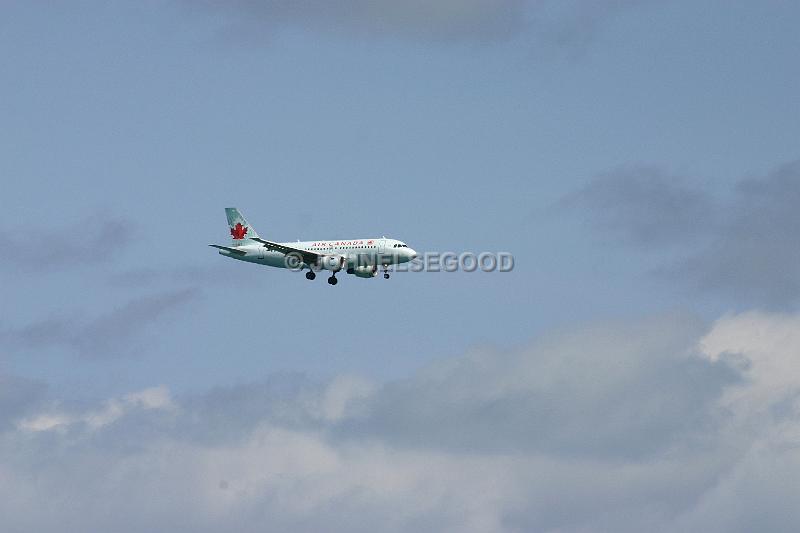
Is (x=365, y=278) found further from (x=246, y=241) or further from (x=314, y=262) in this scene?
(x=246, y=241)

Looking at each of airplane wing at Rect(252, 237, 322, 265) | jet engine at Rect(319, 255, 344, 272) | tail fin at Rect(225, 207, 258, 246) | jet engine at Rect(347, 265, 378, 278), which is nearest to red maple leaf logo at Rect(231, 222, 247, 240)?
tail fin at Rect(225, 207, 258, 246)

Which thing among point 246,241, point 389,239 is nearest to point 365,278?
point 389,239

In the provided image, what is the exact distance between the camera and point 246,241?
185625 millimetres

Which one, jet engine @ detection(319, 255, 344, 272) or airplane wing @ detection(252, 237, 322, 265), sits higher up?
airplane wing @ detection(252, 237, 322, 265)

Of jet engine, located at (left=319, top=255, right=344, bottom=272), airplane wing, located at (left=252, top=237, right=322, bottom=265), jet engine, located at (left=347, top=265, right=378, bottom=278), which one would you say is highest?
airplane wing, located at (left=252, top=237, right=322, bottom=265)

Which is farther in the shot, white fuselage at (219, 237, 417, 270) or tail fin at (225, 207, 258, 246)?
tail fin at (225, 207, 258, 246)

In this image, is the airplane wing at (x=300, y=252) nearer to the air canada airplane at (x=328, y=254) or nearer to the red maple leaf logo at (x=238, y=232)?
the air canada airplane at (x=328, y=254)

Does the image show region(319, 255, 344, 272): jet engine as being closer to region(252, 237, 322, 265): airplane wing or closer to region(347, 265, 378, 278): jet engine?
region(252, 237, 322, 265): airplane wing

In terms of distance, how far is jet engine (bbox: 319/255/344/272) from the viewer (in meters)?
177

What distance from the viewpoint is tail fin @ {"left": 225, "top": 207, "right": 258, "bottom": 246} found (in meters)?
186

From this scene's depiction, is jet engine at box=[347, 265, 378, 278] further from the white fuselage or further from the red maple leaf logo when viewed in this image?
Result: the red maple leaf logo

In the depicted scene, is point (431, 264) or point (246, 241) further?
point (246, 241)

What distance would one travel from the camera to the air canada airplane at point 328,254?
174875 millimetres

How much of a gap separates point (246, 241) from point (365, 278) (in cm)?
2008
